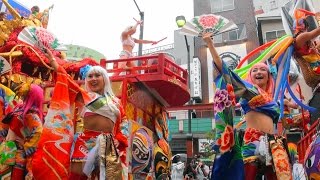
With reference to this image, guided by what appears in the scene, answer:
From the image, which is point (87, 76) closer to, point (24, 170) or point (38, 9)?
point (24, 170)

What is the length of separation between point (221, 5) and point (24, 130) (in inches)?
880

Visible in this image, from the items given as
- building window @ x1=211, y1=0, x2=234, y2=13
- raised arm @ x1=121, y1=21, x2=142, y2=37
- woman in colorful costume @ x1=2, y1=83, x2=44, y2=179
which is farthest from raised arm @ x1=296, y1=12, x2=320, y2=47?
building window @ x1=211, y1=0, x2=234, y2=13

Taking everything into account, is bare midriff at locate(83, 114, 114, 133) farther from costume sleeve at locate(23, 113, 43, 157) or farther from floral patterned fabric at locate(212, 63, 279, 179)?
floral patterned fabric at locate(212, 63, 279, 179)

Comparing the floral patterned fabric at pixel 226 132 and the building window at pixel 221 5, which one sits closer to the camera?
the floral patterned fabric at pixel 226 132

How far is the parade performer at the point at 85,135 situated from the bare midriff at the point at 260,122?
4.75 ft

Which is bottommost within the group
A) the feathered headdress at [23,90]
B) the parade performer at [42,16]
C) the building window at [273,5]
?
the feathered headdress at [23,90]

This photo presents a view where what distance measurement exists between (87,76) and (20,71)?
11.1 ft

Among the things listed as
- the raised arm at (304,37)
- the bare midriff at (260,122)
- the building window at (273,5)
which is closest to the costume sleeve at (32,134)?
the bare midriff at (260,122)

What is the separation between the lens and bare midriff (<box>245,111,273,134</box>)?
3607 millimetres

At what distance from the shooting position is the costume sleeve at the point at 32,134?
453cm

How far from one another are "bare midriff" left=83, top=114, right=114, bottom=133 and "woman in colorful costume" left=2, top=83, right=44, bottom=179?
95 cm

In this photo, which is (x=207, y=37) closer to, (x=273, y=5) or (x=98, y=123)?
(x=98, y=123)

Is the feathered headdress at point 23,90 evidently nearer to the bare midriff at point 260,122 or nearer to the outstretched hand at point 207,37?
the outstretched hand at point 207,37

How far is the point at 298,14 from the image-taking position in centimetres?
383
